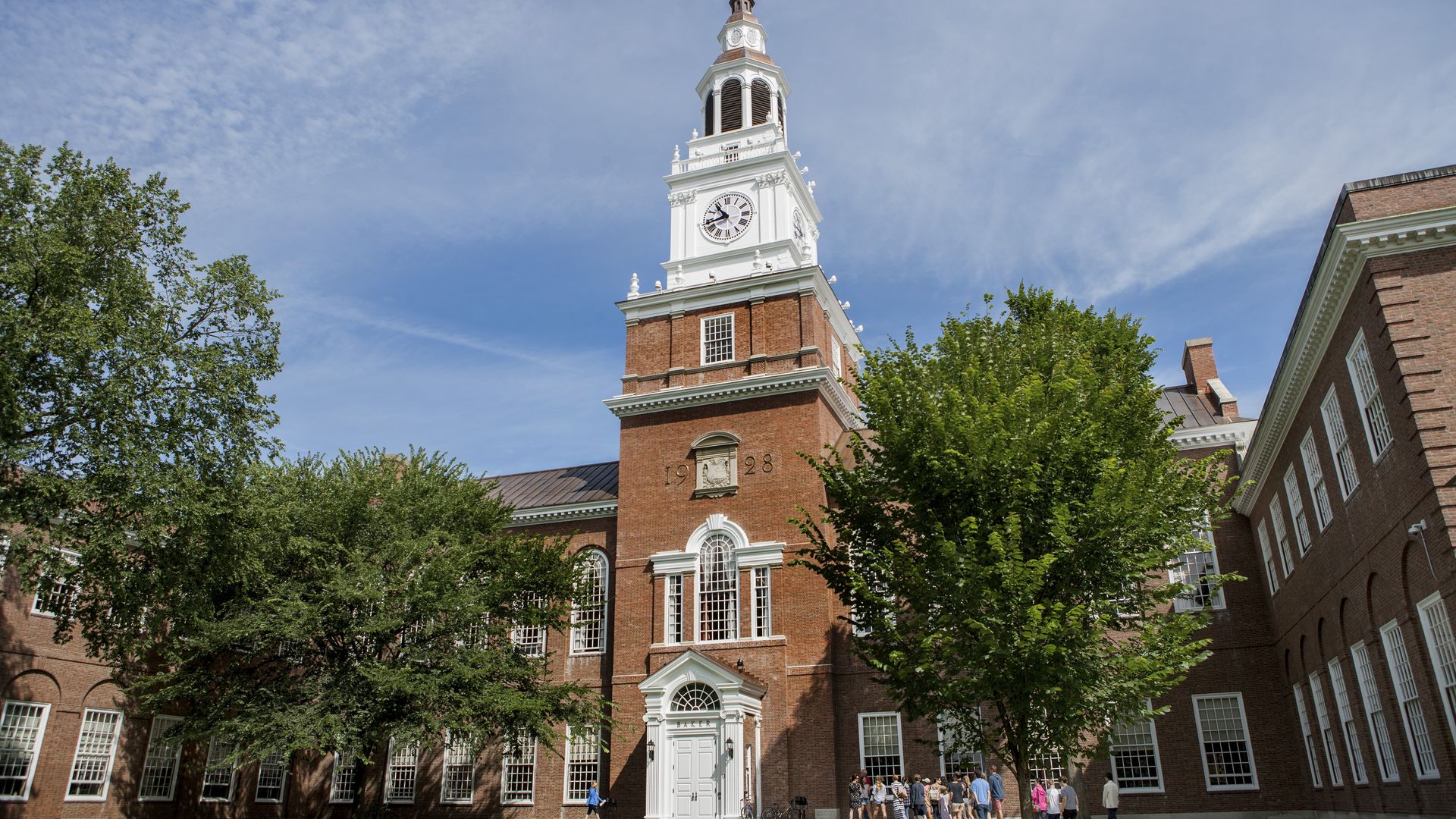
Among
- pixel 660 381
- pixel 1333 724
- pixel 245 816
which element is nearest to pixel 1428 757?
pixel 1333 724

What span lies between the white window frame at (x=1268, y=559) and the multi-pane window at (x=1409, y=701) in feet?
27.7

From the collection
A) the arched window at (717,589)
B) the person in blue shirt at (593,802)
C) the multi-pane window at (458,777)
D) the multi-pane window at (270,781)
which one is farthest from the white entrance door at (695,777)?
the multi-pane window at (270,781)

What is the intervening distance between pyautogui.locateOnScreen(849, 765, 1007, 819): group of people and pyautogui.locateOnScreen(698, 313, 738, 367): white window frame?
43.3 ft

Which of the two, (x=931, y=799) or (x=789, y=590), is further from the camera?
(x=789, y=590)

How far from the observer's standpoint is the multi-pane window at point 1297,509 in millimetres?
22344

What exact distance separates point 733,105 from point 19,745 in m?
29.4

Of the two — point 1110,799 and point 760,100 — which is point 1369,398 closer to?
point 1110,799

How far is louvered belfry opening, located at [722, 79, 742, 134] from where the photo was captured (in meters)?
36.5

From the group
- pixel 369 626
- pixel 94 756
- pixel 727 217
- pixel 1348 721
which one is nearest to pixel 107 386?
pixel 369 626

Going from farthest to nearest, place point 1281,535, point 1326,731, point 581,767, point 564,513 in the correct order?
1. point 564,513
2. point 581,767
3. point 1281,535
4. point 1326,731

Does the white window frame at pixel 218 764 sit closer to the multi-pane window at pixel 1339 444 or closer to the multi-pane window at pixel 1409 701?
the multi-pane window at pixel 1409 701

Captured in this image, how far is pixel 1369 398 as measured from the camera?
1664cm

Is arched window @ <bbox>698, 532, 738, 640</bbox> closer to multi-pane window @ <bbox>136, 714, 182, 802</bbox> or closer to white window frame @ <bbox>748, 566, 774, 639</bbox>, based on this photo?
white window frame @ <bbox>748, 566, 774, 639</bbox>

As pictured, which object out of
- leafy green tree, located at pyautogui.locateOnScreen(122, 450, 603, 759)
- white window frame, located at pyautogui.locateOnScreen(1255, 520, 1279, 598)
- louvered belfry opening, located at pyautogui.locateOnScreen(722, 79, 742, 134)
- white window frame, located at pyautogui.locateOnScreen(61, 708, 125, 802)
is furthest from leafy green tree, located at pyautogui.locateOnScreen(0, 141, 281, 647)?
white window frame, located at pyautogui.locateOnScreen(1255, 520, 1279, 598)
